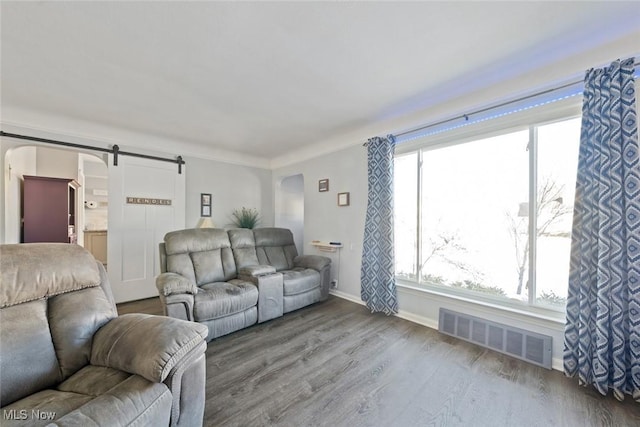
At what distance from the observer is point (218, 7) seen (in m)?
1.51

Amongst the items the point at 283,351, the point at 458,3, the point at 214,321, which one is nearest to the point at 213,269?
the point at 214,321

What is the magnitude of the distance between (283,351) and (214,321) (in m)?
0.81

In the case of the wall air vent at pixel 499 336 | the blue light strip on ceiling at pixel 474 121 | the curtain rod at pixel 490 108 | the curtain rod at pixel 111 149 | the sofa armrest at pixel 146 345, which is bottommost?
the wall air vent at pixel 499 336

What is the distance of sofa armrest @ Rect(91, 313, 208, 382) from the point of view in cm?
111

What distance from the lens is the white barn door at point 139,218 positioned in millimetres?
3574

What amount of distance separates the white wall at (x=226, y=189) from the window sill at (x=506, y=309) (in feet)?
11.7

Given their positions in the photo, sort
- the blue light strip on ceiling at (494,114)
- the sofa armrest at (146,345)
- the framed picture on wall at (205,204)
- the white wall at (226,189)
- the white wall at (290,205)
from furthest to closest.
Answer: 1. the white wall at (290,205)
2. the framed picture on wall at (205,204)
3. the white wall at (226,189)
4. the blue light strip on ceiling at (494,114)
5. the sofa armrest at (146,345)

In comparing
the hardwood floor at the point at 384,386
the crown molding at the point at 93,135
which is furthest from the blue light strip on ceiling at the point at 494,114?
the crown molding at the point at 93,135

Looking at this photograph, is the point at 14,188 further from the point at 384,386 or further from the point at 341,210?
the point at 384,386

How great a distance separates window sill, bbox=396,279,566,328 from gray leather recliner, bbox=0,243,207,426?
2506mm

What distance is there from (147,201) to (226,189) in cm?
133

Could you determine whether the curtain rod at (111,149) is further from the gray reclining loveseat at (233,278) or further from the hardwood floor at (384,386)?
the hardwood floor at (384,386)

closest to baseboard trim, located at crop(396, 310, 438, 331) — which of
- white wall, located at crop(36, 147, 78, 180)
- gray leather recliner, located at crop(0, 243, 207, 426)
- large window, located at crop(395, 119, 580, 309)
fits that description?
large window, located at crop(395, 119, 580, 309)

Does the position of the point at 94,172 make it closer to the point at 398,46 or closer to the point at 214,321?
the point at 214,321
